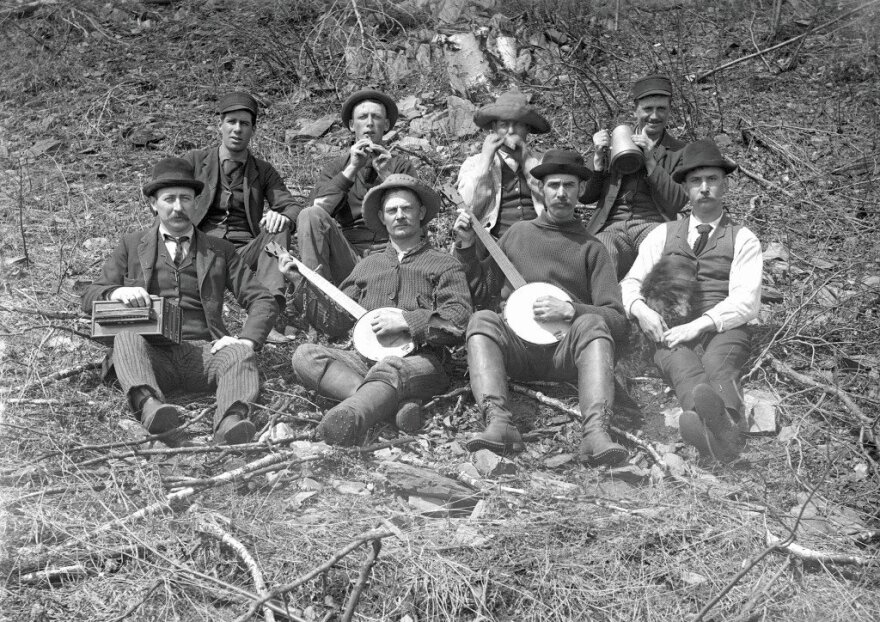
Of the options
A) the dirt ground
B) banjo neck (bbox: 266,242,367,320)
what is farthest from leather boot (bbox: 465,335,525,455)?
banjo neck (bbox: 266,242,367,320)

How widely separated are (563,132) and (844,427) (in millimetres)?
4388

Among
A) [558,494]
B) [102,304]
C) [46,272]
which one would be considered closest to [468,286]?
[558,494]

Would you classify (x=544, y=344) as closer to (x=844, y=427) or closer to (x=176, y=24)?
(x=844, y=427)

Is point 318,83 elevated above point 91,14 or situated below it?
below

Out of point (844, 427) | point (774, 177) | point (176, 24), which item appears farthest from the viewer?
point (176, 24)

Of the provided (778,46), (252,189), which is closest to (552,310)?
(252,189)

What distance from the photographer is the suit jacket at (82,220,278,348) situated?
236 inches

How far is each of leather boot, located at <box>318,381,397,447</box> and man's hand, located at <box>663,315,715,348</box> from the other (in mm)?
1583

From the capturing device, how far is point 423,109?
9.55 metres

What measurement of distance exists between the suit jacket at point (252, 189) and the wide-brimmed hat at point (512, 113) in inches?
56.1

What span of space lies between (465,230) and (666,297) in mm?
1284

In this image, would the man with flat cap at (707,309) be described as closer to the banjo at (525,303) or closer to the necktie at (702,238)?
the necktie at (702,238)

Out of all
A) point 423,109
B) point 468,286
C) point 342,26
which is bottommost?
point 468,286

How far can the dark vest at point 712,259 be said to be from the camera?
6051 mm
